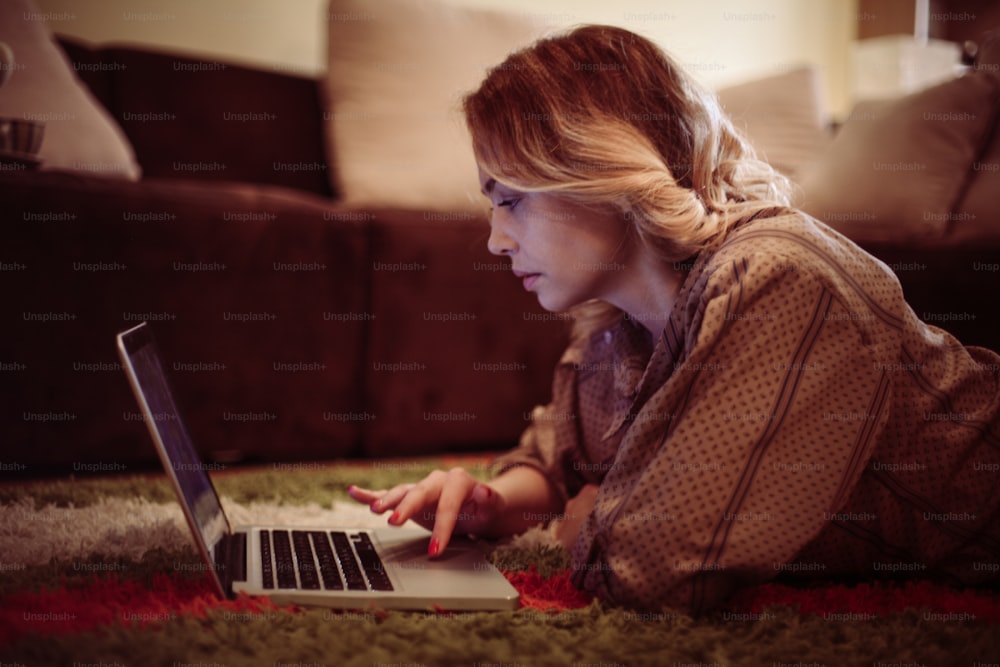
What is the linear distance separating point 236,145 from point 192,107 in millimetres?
144

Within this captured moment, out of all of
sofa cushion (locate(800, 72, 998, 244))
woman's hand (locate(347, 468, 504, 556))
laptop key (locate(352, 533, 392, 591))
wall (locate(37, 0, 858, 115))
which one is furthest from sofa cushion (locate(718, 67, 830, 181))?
laptop key (locate(352, 533, 392, 591))

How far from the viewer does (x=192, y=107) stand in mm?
2182

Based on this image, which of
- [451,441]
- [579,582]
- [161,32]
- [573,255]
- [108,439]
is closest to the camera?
[579,582]

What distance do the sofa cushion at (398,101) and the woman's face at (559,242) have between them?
115 centimetres

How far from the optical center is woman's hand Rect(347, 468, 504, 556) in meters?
0.86

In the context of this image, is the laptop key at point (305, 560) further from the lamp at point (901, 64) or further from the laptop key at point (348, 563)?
the lamp at point (901, 64)

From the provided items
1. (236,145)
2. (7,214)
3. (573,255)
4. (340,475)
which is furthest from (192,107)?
(573,255)

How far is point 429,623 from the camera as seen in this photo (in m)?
0.69

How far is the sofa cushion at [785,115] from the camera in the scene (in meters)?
2.37

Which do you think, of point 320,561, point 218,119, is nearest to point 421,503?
point 320,561

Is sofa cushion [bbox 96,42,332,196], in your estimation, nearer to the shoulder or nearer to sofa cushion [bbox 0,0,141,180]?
sofa cushion [bbox 0,0,141,180]

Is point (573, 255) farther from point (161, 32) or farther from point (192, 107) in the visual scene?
point (161, 32)

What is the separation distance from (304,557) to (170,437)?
0.58 feet

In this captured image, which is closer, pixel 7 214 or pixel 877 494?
pixel 877 494
